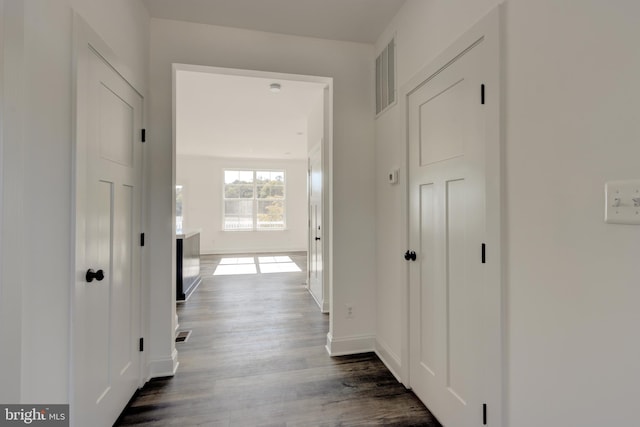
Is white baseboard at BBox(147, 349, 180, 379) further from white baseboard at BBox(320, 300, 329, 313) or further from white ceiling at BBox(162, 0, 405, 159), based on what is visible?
white ceiling at BBox(162, 0, 405, 159)

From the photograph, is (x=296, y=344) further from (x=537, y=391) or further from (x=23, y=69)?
(x=23, y=69)

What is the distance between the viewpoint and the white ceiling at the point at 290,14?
2.10 m

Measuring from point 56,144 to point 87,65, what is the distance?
489mm

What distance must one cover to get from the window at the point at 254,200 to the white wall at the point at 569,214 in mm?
8002

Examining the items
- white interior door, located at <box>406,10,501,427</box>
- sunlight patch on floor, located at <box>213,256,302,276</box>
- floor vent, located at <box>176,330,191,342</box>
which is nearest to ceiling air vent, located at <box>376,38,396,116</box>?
white interior door, located at <box>406,10,501,427</box>

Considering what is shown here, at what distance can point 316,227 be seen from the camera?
170 inches

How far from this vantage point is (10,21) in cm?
98

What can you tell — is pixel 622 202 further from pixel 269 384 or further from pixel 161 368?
pixel 161 368

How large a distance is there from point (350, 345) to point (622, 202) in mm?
2272

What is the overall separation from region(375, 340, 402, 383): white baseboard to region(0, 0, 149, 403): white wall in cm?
205

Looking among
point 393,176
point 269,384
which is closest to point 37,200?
point 269,384

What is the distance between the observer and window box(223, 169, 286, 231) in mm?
8812

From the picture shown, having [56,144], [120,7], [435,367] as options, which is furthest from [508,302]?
[120,7]

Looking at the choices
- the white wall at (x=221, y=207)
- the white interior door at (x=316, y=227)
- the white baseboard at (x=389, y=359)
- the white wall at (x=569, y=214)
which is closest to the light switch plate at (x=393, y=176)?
the white wall at (x=569, y=214)
